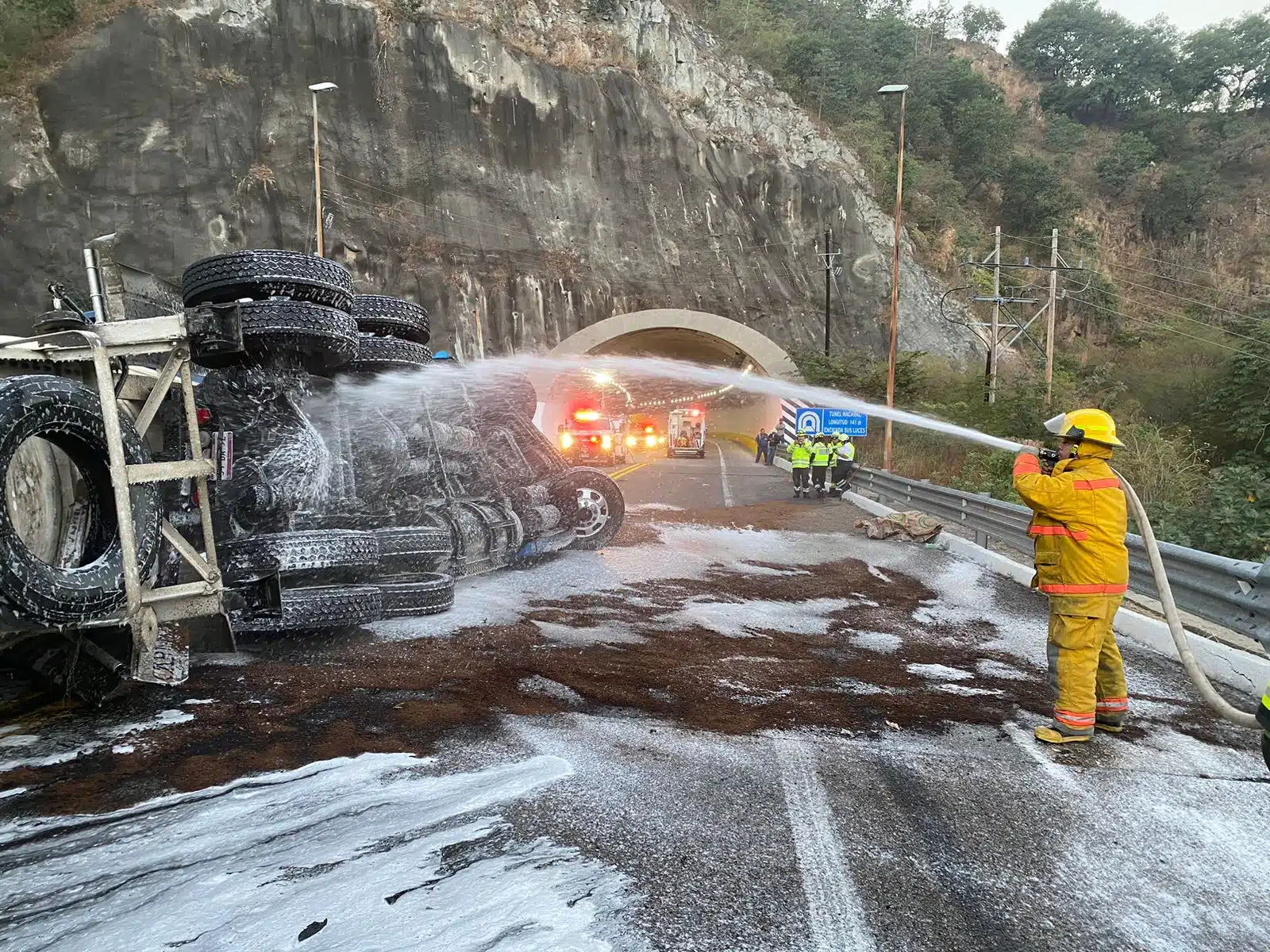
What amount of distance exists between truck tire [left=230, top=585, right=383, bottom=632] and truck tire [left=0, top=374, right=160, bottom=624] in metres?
0.76

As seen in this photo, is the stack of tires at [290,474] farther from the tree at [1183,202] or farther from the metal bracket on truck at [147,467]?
the tree at [1183,202]

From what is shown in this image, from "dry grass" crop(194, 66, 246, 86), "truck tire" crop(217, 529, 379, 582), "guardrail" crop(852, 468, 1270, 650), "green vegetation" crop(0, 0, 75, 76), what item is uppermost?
"green vegetation" crop(0, 0, 75, 76)

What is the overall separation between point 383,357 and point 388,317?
4.85ft

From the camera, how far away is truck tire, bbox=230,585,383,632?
15.8 ft

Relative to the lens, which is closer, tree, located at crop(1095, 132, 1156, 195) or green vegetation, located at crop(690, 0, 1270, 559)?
green vegetation, located at crop(690, 0, 1270, 559)

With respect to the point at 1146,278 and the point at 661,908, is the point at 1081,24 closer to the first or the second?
the point at 1146,278

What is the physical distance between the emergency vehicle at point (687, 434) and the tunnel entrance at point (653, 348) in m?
2.14

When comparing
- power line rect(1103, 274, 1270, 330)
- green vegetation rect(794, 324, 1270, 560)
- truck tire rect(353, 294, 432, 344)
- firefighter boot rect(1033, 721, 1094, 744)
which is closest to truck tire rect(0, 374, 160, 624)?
truck tire rect(353, 294, 432, 344)

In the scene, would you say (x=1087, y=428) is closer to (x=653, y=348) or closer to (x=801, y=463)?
(x=801, y=463)

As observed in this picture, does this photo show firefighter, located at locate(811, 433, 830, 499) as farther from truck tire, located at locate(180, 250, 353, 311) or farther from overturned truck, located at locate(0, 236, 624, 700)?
truck tire, located at locate(180, 250, 353, 311)

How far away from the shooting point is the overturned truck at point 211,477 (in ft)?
12.8

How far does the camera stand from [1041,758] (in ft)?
12.7

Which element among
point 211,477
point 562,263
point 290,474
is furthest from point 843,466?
point 562,263

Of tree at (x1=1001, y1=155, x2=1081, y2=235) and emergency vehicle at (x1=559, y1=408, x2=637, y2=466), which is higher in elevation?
tree at (x1=1001, y1=155, x2=1081, y2=235)
